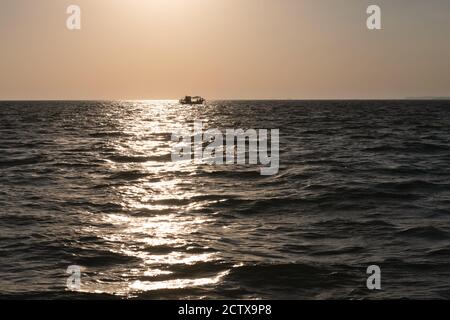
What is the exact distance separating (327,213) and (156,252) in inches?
241

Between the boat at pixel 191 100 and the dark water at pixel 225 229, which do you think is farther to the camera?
the boat at pixel 191 100

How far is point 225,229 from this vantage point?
1397 cm

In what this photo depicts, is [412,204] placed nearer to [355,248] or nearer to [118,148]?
[355,248]

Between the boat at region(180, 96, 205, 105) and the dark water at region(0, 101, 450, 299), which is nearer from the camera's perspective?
the dark water at region(0, 101, 450, 299)

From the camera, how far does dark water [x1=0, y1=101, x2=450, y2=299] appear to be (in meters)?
9.85

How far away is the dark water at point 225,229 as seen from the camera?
9.85 metres

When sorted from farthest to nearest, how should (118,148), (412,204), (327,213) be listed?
(118,148), (412,204), (327,213)

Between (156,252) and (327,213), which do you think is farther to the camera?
(327,213)

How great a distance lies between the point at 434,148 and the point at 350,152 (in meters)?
6.23

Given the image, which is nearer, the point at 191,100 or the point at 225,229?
the point at 225,229

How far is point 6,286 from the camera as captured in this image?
959 centimetres
